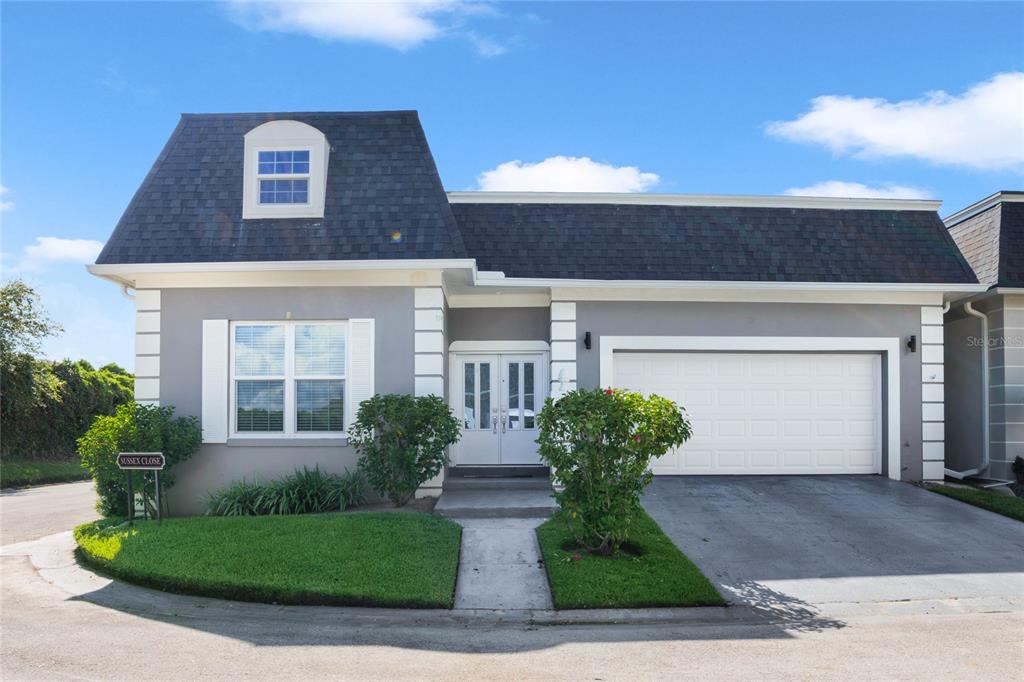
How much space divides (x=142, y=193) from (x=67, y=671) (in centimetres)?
816

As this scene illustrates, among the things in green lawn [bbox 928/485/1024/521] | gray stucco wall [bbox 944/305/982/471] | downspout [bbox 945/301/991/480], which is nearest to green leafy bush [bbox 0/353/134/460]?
green lawn [bbox 928/485/1024/521]

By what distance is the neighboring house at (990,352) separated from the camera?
12.7 meters

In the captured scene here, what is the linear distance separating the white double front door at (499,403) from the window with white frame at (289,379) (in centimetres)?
236

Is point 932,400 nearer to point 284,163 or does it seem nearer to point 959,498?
point 959,498

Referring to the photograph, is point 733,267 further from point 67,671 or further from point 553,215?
point 67,671

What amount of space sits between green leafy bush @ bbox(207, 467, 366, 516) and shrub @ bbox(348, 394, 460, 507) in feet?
1.44

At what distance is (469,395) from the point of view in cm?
1282

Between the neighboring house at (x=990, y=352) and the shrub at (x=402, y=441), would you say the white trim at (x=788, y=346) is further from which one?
the shrub at (x=402, y=441)

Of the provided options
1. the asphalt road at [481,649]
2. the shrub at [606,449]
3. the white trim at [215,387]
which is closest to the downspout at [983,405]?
the asphalt road at [481,649]

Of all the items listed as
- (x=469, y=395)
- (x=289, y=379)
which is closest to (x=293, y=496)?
(x=289, y=379)

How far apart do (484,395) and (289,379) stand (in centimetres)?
335

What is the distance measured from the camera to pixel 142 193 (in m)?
11.6

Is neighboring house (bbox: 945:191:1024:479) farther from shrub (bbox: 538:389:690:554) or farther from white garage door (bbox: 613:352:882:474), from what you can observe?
shrub (bbox: 538:389:690:554)

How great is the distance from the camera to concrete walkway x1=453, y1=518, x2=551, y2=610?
23.5ft
